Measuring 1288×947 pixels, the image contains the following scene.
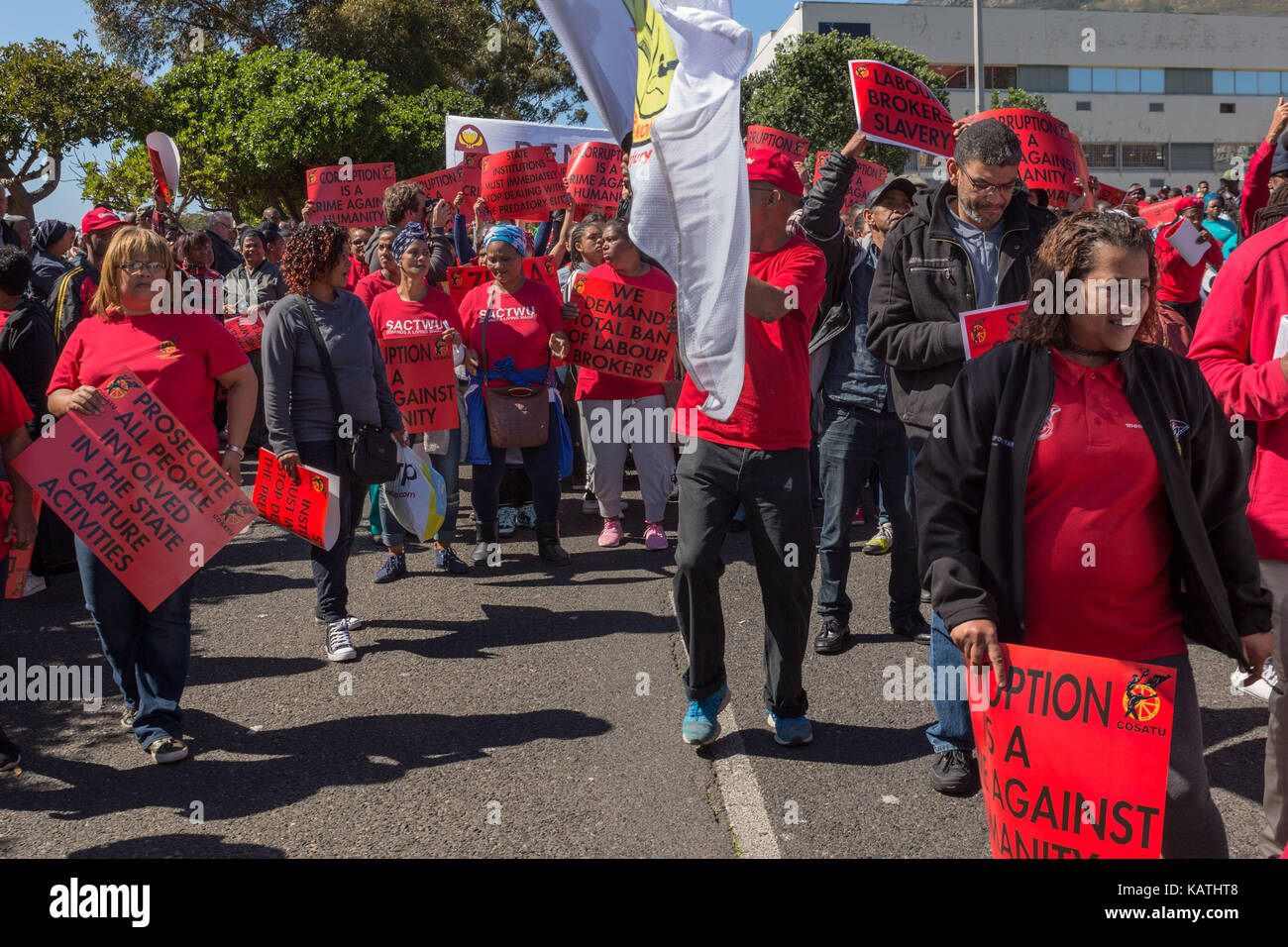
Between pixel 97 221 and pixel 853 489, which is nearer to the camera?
pixel 853 489

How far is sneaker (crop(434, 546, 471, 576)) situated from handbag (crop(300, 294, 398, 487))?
5.51 feet

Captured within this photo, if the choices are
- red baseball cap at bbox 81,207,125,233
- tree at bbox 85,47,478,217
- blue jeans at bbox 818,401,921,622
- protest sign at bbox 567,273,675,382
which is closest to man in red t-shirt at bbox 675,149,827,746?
blue jeans at bbox 818,401,921,622

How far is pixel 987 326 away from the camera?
14.0 ft

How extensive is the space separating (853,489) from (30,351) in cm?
482

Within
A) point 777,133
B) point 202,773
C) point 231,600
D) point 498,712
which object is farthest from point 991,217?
point 777,133

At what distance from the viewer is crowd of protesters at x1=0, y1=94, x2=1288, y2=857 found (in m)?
2.99

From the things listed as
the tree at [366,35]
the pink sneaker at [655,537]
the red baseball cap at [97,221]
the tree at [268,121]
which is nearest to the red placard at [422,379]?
the pink sneaker at [655,537]

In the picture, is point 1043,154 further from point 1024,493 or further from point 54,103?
point 54,103

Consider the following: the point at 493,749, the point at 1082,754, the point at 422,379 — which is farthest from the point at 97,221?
the point at 1082,754

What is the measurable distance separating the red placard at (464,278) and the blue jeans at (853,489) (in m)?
4.10
